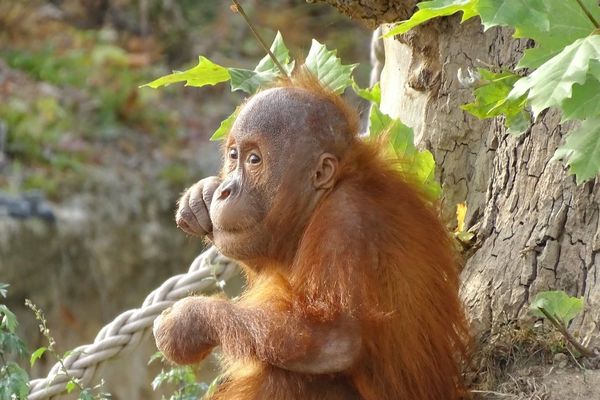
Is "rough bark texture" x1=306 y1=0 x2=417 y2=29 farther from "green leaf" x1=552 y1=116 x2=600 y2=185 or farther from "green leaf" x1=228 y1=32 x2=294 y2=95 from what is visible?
"green leaf" x1=552 y1=116 x2=600 y2=185

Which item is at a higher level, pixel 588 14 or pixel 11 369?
pixel 588 14

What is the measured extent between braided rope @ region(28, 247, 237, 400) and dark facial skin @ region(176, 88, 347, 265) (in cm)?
88

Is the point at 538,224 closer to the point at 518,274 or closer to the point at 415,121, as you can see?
the point at 518,274

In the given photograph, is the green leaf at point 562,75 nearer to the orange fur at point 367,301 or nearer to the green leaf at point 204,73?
the orange fur at point 367,301

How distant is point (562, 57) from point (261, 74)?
1725 mm

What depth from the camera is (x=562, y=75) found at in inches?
106

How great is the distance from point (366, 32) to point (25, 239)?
481cm

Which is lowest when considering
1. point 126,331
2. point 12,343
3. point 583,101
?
point 126,331

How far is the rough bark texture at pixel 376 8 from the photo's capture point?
4.12 m

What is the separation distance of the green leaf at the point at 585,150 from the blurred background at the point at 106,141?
596cm

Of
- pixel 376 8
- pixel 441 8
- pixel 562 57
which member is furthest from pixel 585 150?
pixel 376 8

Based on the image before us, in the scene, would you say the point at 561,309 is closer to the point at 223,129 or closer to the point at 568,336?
the point at 568,336

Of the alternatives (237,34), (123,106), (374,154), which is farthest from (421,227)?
(237,34)

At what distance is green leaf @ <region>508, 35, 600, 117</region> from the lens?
2.65 meters
